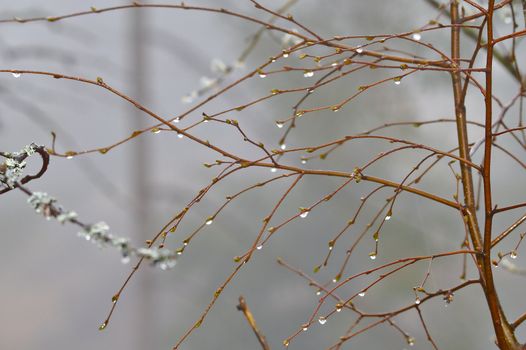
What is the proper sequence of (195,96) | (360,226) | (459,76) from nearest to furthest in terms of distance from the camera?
(459,76)
(195,96)
(360,226)

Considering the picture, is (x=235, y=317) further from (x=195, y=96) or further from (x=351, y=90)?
(x=195, y=96)

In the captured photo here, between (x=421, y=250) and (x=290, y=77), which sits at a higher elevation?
(x=290, y=77)

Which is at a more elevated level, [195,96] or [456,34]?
[195,96]

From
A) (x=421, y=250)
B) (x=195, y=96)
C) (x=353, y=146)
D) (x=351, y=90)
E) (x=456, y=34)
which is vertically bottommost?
(x=456, y=34)

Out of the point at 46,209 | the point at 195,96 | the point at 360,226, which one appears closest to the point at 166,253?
the point at 46,209

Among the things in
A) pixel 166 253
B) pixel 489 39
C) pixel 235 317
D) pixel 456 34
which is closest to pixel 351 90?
pixel 235 317

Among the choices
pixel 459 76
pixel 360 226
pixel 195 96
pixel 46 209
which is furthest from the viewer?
pixel 360 226

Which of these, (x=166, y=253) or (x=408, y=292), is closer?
Answer: (x=166, y=253)

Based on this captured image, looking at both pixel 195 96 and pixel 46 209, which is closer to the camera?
pixel 46 209

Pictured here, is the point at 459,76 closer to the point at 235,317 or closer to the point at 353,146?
→ the point at 353,146
